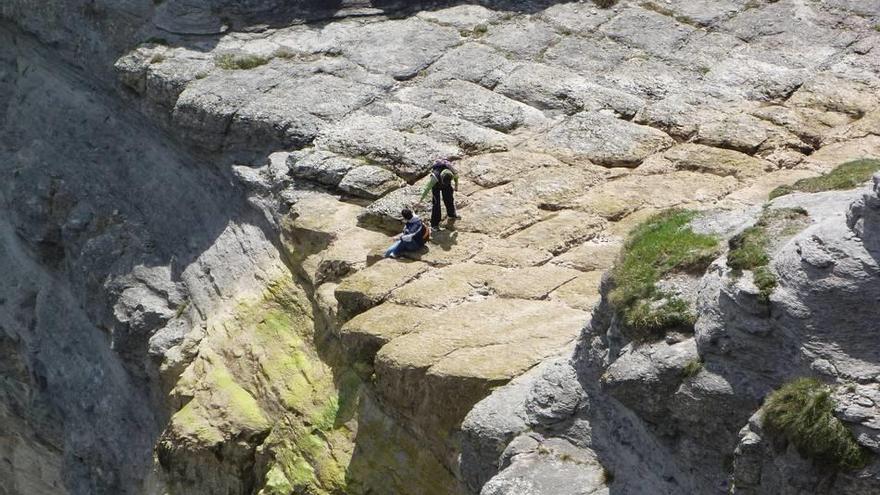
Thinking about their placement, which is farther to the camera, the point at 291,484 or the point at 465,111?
the point at 465,111

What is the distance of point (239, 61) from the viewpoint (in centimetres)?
2725

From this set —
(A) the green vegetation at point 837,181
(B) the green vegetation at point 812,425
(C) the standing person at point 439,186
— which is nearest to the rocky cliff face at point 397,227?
(B) the green vegetation at point 812,425

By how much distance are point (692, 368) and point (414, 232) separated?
830 centimetres

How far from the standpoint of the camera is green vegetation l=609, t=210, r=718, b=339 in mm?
14344

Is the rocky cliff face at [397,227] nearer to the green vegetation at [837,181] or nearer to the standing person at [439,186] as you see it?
the standing person at [439,186]

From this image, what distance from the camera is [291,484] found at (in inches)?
752

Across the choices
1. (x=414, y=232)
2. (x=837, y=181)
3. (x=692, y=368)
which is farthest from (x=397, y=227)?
(x=692, y=368)

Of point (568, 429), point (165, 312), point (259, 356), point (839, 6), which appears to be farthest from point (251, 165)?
point (839, 6)

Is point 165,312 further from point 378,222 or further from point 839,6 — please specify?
point 839,6

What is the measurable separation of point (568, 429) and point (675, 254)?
2395 mm

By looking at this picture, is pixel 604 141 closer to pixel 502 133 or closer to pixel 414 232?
pixel 502 133

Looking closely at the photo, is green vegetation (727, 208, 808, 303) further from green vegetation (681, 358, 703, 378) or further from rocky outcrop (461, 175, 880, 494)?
green vegetation (681, 358, 703, 378)

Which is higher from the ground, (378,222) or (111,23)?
(111,23)

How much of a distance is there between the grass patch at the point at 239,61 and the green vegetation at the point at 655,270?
13171 millimetres
